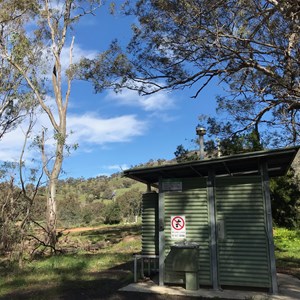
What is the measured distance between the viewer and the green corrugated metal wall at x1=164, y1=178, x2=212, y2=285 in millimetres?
7594

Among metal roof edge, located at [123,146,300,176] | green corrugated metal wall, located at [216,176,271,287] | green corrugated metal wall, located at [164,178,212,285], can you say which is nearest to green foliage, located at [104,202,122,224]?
green corrugated metal wall, located at [164,178,212,285]

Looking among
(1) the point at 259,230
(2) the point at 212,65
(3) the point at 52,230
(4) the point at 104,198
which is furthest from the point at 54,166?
(4) the point at 104,198

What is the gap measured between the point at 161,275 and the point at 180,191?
1766 mm

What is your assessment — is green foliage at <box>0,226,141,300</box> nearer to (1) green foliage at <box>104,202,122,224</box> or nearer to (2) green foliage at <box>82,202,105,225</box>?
(1) green foliage at <box>104,202,122,224</box>

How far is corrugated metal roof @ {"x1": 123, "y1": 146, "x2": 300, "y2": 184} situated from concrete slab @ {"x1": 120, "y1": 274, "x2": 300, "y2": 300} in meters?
2.30

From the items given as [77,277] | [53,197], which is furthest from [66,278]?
[53,197]

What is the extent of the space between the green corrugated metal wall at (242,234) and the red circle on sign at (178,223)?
768 millimetres

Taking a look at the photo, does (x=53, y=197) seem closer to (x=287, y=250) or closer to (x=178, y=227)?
(x=287, y=250)

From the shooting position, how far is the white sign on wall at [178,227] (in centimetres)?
789

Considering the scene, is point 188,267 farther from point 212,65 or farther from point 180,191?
point 212,65

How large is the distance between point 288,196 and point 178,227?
510 inches

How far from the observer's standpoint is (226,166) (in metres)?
8.25

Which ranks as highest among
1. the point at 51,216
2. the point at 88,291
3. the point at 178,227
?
the point at 51,216

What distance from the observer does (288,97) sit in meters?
13.3
